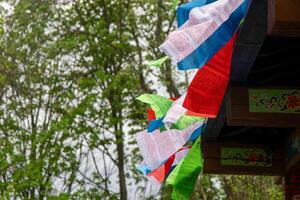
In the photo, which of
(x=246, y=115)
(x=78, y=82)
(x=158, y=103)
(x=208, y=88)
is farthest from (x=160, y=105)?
(x=78, y=82)

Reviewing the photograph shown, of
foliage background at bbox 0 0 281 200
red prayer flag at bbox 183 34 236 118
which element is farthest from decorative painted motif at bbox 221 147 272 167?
foliage background at bbox 0 0 281 200

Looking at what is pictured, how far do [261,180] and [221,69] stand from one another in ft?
26.3

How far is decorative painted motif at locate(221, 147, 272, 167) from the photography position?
16.9 ft

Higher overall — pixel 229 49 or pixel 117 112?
pixel 117 112

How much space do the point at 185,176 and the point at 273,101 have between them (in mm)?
1098

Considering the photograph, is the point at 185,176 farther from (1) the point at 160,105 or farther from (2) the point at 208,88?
(2) the point at 208,88

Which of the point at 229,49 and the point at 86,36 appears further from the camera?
the point at 86,36

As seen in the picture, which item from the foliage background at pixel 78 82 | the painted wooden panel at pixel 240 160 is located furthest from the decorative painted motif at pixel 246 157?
the foliage background at pixel 78 82

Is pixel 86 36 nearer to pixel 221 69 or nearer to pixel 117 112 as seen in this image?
pixel 117 112

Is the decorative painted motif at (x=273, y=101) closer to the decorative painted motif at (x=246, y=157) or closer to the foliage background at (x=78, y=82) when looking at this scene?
the decorative painted motif at (x=246, y=157)

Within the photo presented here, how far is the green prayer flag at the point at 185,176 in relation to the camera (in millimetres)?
4574

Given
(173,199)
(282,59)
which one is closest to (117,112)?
(173,199)

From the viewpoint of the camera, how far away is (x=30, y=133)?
14758 mm

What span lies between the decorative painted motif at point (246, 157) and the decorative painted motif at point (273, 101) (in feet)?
4.63
